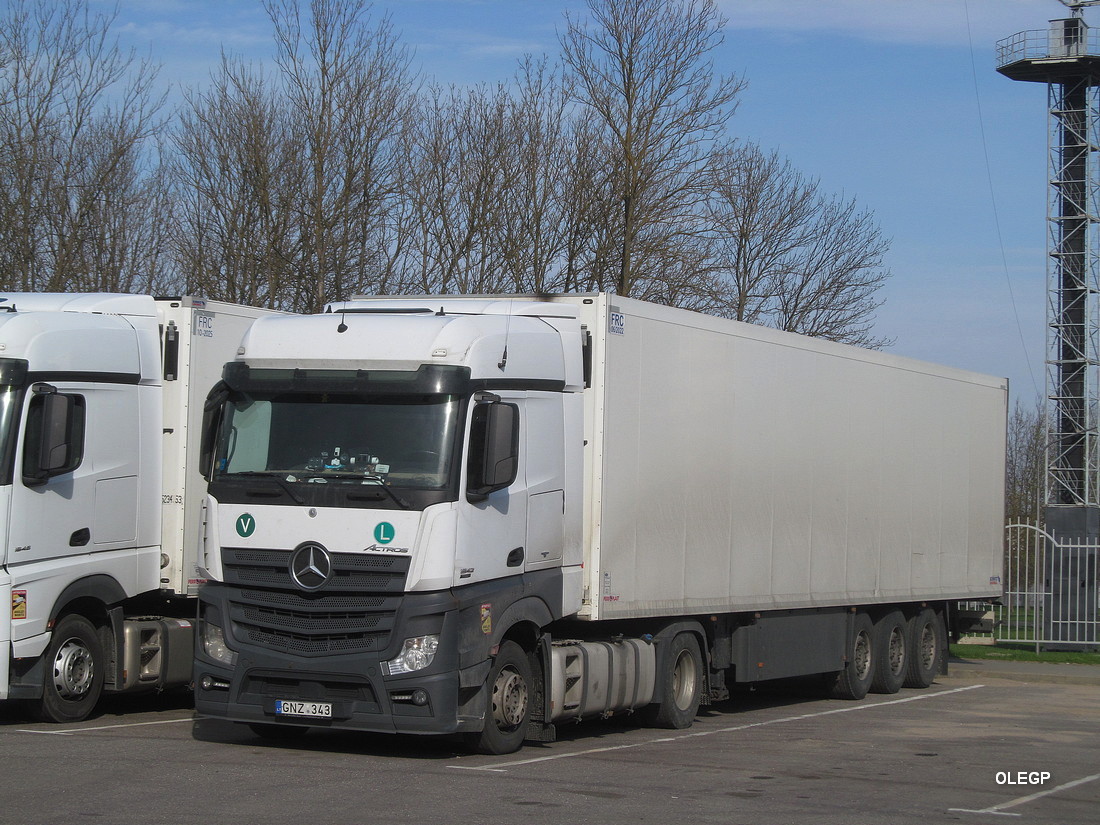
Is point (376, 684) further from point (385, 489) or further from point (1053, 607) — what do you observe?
point (1053, 607)

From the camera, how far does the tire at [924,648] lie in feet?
60.0

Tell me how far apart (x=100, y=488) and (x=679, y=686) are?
5.58m

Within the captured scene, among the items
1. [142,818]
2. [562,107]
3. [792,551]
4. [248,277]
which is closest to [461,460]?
[142,818]

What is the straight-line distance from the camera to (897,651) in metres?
17.8

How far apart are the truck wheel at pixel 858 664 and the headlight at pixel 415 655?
7939mm

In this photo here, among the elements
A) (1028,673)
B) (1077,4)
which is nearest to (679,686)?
(1028,673)

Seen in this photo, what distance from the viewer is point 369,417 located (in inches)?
400

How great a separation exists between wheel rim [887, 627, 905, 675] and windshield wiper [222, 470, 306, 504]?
9.99 meters

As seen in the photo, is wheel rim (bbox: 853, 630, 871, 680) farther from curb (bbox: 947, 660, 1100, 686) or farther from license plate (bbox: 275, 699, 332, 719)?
license plate (bbox: 275, 699, 332, 719)

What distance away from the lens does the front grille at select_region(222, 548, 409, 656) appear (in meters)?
9.84

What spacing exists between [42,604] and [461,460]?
149 inches

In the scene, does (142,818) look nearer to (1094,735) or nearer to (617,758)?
(617,758)

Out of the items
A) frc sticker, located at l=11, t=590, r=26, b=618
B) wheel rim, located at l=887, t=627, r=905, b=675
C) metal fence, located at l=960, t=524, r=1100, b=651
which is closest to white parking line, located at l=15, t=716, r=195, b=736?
frc sticker, located at l=11, t=590, r=26, b=618

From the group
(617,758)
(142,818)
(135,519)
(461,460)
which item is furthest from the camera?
(135,519)
